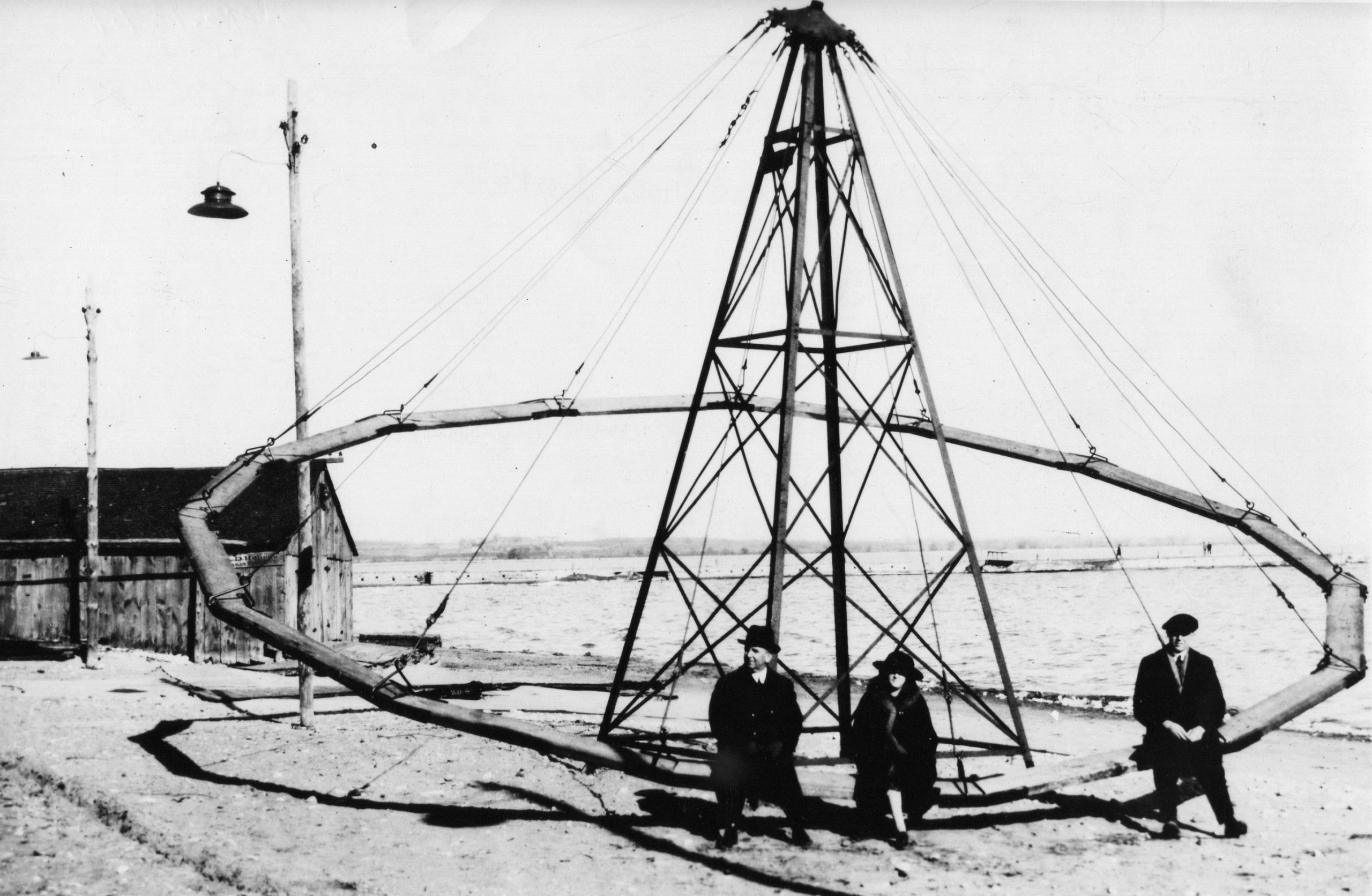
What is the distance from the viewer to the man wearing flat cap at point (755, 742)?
9062mm

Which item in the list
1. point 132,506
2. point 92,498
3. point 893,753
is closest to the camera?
point 893,753

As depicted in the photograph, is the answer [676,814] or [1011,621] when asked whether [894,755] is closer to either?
[676,814]

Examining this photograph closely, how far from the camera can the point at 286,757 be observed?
40.0 ft

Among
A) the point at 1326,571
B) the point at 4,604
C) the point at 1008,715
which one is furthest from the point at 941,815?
the point at 4,604

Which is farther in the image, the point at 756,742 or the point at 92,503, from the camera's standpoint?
the point at 92,503

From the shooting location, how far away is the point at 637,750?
1037cm

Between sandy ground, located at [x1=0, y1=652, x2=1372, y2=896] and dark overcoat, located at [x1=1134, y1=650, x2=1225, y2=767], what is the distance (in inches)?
35.5

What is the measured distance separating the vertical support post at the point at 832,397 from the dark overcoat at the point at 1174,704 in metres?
3.10

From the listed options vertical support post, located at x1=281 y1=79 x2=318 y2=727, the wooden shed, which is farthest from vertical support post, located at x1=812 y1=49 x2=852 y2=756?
the wooden shed

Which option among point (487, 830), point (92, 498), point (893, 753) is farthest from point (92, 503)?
point (893, 753)

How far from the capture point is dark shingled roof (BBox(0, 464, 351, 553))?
23656 millimetres

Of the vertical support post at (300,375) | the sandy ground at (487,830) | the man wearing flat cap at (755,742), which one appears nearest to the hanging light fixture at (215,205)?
the vertical support post at (300,375)

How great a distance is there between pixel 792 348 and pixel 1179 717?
5.41 m

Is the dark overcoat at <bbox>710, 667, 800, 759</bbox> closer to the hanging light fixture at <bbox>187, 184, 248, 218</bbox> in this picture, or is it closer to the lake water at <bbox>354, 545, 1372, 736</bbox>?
the lake water at <bbox>354, 545, 1372, 736</bbox>
